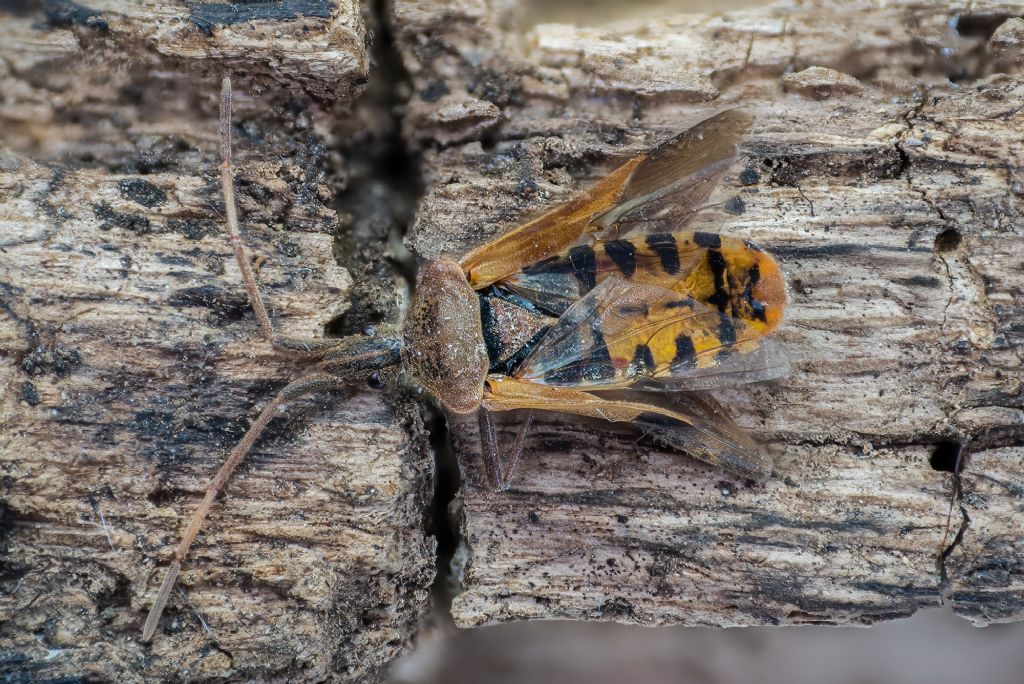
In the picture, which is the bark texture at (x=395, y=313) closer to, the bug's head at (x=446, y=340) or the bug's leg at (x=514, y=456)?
the bug's leg at (x=514, y=456)

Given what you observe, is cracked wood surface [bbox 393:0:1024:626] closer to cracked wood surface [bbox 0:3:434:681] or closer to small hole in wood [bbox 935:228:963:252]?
small hole in wood [bbox 935:228:963:252]

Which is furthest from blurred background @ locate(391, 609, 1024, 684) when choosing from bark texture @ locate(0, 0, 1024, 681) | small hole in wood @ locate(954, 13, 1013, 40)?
small hole in wood @ locate(954, 13, 1013, 40)

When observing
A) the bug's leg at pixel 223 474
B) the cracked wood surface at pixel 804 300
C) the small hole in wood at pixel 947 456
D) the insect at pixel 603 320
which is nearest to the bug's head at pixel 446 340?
the insect at pixel 603 320

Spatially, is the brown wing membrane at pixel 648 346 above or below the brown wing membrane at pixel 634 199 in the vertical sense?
below

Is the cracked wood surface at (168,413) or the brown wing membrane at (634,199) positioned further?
the brown wing membrane at (634,199)

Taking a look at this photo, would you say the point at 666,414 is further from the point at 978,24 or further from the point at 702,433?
the point at 978,24

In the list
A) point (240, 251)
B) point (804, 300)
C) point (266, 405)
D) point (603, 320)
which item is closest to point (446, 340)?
point (603, 320)
